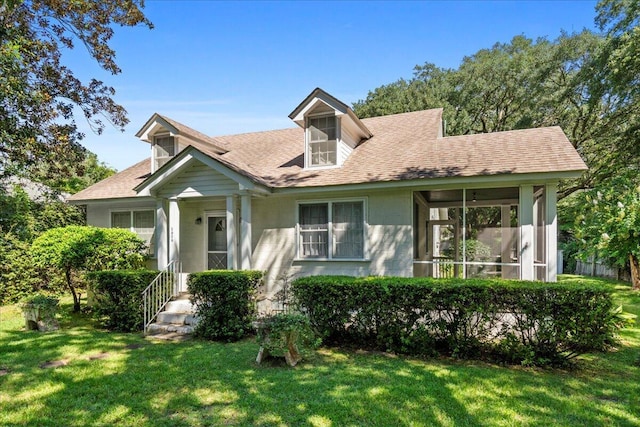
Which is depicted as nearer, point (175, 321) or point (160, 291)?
point (175, 321)

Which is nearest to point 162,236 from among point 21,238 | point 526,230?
point 21,238

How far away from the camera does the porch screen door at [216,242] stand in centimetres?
1132

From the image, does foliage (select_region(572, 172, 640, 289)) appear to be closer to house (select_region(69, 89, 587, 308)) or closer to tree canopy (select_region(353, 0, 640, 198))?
house (select_region(69, 89, 587, 308))

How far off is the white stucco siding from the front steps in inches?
112

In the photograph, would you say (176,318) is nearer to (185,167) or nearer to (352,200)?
(185,167)

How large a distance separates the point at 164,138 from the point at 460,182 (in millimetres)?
9448

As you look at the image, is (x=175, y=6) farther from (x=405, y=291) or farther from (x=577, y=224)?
(x=577, y=224)

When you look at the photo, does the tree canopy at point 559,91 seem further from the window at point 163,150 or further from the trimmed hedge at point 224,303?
the window at point 163,150

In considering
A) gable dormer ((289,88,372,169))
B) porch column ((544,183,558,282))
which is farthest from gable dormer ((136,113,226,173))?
porch column ((544,183,558,282))

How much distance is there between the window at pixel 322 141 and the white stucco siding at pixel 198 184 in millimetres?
2736

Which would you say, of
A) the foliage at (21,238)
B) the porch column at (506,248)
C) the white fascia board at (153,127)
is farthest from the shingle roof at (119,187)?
the porch column at (506,248)

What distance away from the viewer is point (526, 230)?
838 centimetres

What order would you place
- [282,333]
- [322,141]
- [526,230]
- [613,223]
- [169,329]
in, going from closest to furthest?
[613,223] < [282,333] < [169,329] < [526,230] < [322,141]

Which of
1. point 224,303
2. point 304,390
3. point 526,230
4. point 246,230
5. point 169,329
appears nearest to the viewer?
point 304,390
